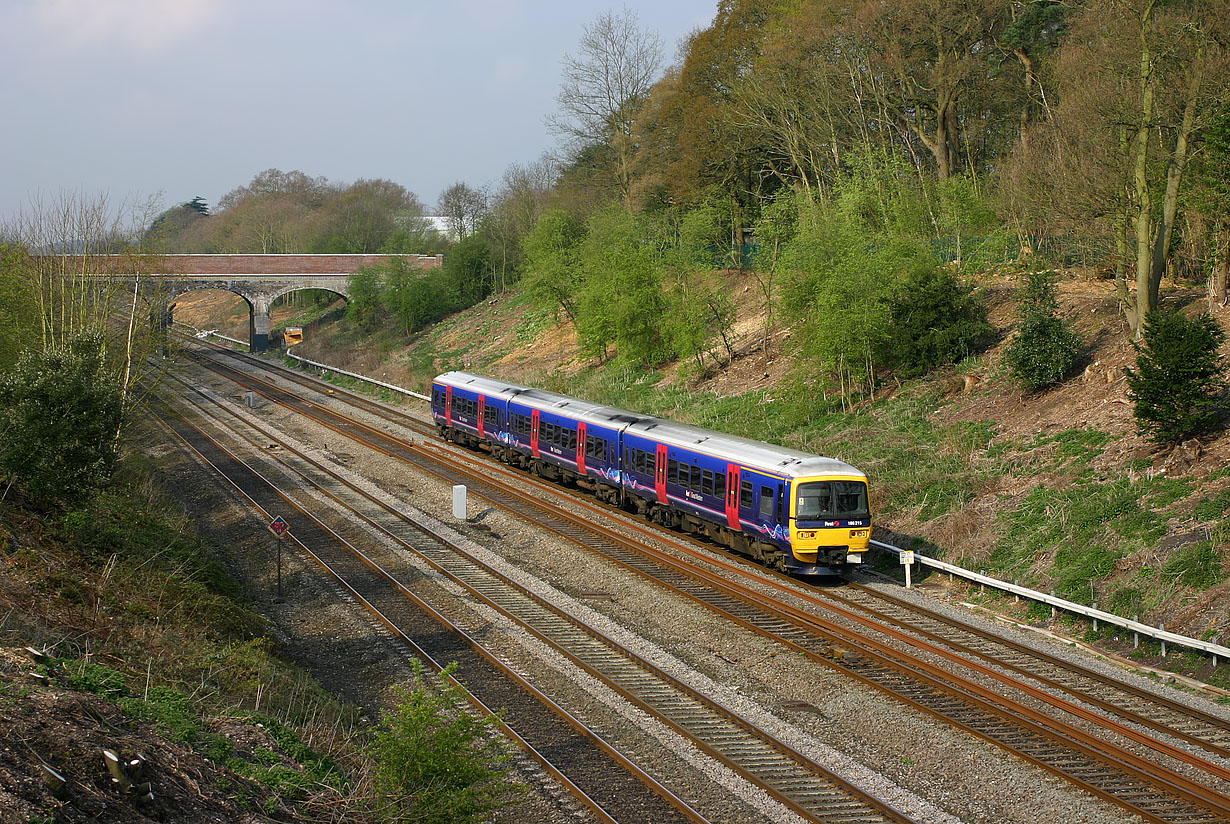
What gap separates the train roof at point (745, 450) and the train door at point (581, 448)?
2.37m

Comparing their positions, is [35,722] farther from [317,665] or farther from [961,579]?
[961,579]

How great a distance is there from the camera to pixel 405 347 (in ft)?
216

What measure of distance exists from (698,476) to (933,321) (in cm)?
1131

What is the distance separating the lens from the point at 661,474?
78.1ft

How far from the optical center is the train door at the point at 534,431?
30297 millimetres

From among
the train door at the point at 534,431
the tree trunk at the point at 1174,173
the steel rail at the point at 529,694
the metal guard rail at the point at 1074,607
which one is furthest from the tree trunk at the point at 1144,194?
the steel rail at the point at 529,694

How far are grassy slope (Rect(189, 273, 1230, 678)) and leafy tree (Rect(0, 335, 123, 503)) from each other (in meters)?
16.6

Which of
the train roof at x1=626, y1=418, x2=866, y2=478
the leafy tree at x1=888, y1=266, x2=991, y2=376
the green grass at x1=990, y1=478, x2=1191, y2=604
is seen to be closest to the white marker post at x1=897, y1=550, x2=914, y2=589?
the green grass at x1=990, y1=478, x2=1191, y2=604

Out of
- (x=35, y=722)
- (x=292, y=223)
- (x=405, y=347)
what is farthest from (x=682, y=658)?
(x=292, y=223)

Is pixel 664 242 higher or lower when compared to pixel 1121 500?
higher

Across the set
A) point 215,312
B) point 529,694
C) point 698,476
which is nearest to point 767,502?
point 698,476

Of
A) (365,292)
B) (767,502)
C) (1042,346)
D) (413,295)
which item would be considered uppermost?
(365,292)

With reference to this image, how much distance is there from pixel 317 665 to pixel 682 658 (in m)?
5.67

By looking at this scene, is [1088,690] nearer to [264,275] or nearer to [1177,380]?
[1177,380]
